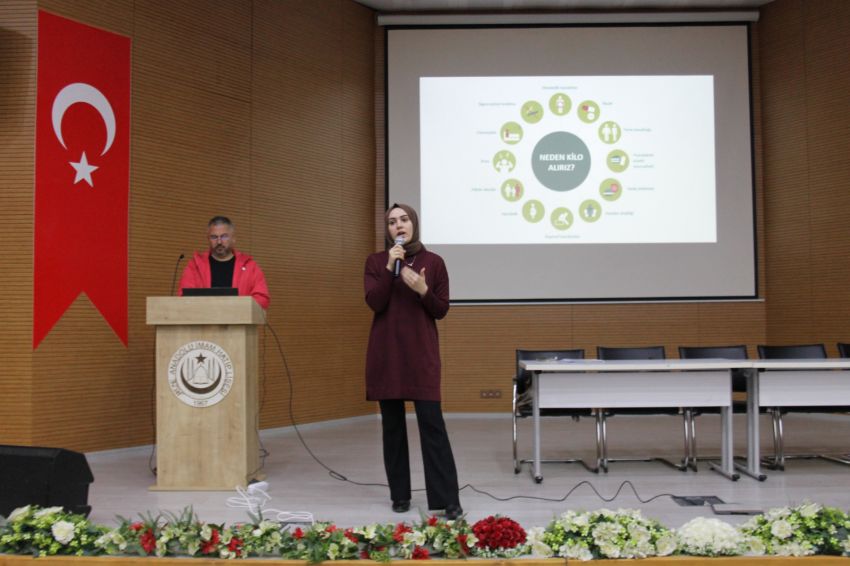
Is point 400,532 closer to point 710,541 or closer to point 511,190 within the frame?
point 710,541

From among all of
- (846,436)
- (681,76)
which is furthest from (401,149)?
(846,436)

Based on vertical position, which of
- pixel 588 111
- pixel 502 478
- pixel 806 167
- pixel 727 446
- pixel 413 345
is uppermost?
pixel 588 111

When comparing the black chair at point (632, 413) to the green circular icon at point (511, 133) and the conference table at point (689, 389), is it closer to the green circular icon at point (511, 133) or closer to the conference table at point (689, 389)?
the conference table at point (689, 389)

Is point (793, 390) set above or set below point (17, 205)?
below

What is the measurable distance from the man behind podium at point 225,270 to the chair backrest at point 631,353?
263cm

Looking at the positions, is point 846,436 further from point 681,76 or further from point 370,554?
point 370,554

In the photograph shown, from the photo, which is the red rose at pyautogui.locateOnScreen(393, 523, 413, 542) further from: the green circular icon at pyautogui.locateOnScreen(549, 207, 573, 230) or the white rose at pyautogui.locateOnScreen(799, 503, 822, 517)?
the green circular icon at pyautogui.locateOnScreen(549, 207, 573, 230)

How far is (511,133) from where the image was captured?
26.3ft

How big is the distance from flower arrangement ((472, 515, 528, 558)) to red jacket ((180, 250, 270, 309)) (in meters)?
3.00

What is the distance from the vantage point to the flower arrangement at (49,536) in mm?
2283

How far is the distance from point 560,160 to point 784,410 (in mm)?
3766

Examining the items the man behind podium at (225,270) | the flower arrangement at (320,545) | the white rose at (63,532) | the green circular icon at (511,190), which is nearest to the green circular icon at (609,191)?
the green circular icon at (511,190)

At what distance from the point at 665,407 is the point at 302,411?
3.64 metres

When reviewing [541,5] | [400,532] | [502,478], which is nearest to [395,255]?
[400,532]
